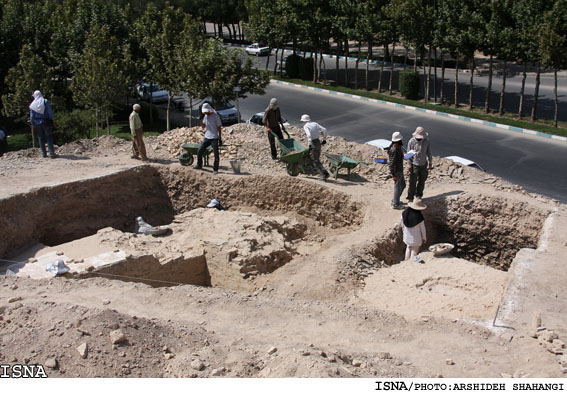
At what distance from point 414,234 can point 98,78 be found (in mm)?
16677

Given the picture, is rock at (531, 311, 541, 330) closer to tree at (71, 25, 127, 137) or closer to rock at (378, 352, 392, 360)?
rock at (378, 352, 392, 360)

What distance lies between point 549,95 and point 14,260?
29117mm

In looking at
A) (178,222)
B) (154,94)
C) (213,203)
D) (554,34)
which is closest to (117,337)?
(178,222)

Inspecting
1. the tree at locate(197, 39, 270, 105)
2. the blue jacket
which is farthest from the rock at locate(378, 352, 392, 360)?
the tree at locate(197, 39, 270, 105)

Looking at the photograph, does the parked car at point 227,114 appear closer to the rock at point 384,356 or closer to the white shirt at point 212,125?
the white shirt at point 212,125

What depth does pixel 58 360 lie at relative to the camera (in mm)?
7008

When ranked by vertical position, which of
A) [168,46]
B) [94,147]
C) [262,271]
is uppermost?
[168,46]

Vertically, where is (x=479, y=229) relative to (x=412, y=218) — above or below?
below

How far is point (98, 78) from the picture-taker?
2372 cm

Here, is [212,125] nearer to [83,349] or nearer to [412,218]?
[412,218]

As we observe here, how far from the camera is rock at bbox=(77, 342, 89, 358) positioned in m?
7.02

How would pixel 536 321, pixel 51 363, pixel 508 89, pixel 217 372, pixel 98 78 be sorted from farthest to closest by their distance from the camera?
pixel 508 89 < pixel 98 78 < pixel 536 321 < pixel 51 363 < pixel 217 372

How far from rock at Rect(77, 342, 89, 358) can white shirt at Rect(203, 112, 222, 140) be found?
8393 mm
